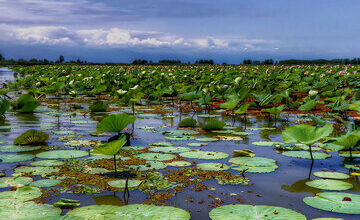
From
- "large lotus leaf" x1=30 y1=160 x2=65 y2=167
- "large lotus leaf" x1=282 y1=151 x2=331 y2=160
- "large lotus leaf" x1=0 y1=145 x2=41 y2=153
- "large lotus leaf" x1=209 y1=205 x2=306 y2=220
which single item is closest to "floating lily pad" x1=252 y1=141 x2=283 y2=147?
"large lotus leaf" x1=282 y1=151 x2=331 y2=160

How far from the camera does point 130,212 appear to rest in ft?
6.32

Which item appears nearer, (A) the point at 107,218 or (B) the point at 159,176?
(A) the point at 107,218

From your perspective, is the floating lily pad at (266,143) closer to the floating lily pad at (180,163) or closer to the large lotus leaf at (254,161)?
the large lotus leaf at (254,161)

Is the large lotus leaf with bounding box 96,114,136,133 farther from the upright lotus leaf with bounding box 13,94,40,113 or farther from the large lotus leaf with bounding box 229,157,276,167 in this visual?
the upright lotus leaf with bounding box 13,94,40,113

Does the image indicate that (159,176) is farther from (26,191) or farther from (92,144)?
(92,144)

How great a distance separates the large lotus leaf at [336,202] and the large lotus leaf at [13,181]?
6.24ft

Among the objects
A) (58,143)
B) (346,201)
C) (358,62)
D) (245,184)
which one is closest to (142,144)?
(58,143)

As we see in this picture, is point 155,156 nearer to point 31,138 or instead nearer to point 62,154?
point 62,154

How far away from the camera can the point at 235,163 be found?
3.19 meters

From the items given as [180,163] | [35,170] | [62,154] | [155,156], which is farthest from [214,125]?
[35,170]

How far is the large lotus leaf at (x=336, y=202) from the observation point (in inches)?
82.7

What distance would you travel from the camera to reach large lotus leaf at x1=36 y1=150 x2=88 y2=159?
329 cm

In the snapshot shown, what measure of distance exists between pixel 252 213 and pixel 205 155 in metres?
1.42

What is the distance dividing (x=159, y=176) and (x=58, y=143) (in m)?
1.65
